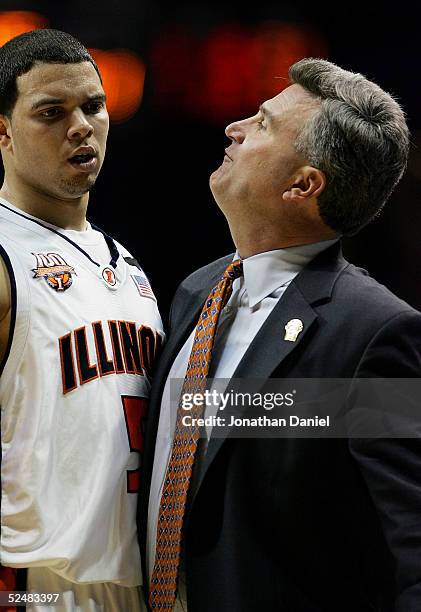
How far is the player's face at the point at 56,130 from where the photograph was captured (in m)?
2.49

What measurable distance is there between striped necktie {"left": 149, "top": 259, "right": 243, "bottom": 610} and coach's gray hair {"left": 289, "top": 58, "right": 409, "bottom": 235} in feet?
1.61

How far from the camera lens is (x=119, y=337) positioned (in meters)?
2.48

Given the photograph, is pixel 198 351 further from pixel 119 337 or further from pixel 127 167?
pixel 127 167

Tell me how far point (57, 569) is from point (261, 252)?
101 centimetres

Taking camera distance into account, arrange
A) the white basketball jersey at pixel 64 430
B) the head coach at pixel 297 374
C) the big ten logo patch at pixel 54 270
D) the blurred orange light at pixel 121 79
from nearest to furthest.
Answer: the head coach at pixel 297 374
the white basketball jersey at pixel 64 430
the big ten logo patch at pixel 54 270
the blurred orange light at pixel 121 79

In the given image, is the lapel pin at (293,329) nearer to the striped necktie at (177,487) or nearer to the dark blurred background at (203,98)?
the striped necktie at (177,487)

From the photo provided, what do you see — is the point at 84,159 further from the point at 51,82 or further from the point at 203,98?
the point at 203,98

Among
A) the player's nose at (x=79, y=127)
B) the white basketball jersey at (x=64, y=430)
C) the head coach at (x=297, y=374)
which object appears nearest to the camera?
the head coach at (x=297, y=374)

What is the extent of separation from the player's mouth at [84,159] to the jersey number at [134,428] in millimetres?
650

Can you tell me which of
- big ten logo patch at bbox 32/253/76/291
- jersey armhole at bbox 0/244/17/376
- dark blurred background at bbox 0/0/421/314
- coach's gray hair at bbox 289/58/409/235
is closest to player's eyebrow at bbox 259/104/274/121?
coach's gray hair at bbox 289/58/409/235

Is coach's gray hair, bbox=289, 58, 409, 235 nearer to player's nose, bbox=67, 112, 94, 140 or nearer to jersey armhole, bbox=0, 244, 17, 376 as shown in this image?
player's nose, bbox=67, 112, 94, 140

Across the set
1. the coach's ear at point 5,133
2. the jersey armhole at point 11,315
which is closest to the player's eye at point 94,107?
the coach's ear at point 5,133

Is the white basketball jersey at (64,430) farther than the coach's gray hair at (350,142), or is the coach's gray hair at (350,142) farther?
the coach's gray hair at (350,142)

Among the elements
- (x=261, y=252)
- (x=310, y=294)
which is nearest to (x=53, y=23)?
(x=261, y=252)
